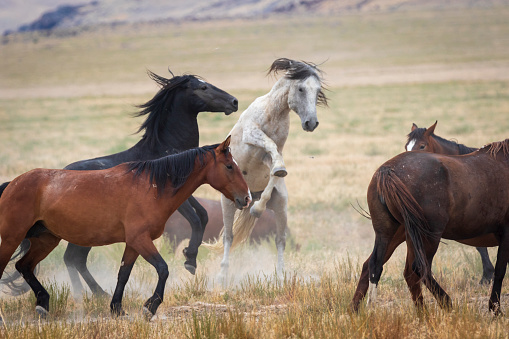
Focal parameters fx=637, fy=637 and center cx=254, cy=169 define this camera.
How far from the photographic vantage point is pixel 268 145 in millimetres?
7523

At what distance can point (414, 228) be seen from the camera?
5289 millimetres

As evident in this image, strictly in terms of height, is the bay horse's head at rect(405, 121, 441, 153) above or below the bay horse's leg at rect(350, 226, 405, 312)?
above

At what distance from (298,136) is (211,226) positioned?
17276mm

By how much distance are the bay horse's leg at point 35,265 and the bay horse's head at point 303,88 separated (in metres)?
3.01

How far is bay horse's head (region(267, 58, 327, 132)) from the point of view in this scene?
23.8 ft

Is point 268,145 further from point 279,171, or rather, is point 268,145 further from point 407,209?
point 407,209

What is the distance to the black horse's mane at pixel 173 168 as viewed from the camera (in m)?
5.81

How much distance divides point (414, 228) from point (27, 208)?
3.40 metres

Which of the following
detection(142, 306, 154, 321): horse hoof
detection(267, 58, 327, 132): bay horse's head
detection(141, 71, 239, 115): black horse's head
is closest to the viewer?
detection(142, 306, 154, 321): horse hoof

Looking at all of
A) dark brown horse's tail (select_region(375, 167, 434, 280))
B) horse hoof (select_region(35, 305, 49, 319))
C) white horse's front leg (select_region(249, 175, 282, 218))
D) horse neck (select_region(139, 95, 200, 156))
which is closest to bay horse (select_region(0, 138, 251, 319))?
horse hoof (select_region(35, 305, 49, 319))

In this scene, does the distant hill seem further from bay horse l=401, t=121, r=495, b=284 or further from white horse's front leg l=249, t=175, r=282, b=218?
white horse's front leg l=249, t=175, r=282, b=218

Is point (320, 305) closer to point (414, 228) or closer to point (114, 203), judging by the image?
point (414, 228)

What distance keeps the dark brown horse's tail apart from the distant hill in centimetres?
11534

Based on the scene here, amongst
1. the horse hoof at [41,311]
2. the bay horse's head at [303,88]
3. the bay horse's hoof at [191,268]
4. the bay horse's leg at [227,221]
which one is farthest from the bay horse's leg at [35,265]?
the bay horse's head at [303,88]
